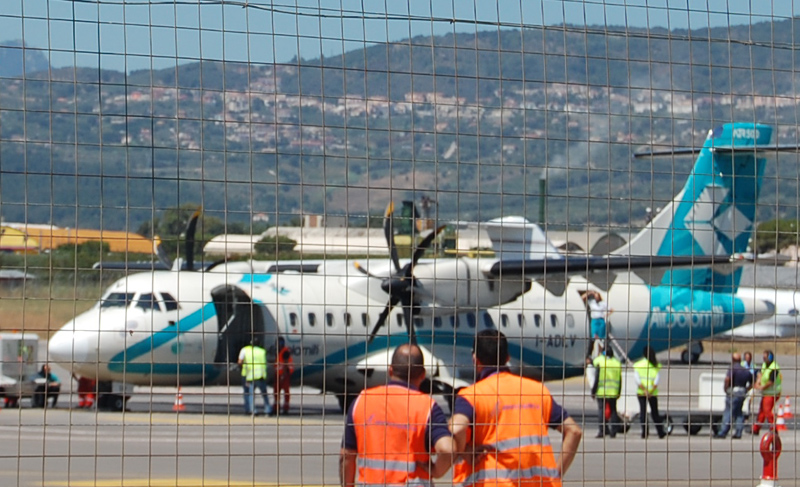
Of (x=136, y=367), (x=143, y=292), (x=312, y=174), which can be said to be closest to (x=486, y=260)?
(x=143, y=292)

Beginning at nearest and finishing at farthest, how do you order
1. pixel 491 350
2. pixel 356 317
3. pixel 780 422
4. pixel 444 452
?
1. pixel 444 452
2. pixel 491 350
3. pixel 780 422
4. pixel 356 317

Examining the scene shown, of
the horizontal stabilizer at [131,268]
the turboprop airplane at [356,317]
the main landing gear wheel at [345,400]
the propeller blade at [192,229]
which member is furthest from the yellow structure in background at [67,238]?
the turboprop airplane at [356,317]

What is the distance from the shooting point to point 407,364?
4.83m

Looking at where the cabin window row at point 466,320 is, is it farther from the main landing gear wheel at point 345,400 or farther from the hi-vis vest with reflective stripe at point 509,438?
the hi-vis vest with reflective stripe at point 509,438

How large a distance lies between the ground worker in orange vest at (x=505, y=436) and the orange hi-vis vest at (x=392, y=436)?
0.53ft

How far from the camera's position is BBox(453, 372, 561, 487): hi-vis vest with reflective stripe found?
4590 mm

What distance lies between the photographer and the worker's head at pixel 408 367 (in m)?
4.82

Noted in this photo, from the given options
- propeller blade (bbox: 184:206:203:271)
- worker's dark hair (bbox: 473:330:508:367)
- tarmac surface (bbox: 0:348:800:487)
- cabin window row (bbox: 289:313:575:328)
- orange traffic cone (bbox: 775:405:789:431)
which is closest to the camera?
propeller blade (bbox: 184:206:203:271)

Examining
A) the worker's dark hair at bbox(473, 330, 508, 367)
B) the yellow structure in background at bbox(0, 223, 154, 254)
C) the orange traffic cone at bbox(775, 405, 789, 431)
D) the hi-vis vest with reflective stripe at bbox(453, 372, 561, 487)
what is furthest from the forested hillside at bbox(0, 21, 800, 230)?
the orange traffic cone at bbox(775, 405, 789, 431)

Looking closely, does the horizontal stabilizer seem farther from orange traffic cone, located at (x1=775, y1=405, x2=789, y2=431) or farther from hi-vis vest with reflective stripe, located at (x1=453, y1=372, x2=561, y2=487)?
orange traffic cone, located at (x1=775, y1=405, x2=789, y2=431)

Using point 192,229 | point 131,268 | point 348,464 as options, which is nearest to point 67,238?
point 348,464

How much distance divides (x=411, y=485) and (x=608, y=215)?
1.54 m

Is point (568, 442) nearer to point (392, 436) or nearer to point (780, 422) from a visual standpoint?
point (392, 436)

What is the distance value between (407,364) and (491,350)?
40cm
